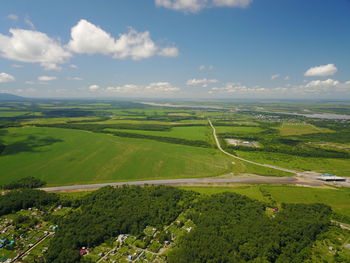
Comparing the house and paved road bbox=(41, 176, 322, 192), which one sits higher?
paved road bbox=(41, 176, 322, 192)

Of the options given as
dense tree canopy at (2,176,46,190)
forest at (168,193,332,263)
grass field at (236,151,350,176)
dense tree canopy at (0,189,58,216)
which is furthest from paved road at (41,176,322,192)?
forest at (168,193,332,263)

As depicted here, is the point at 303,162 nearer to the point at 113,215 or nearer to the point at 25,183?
the point at 113,215

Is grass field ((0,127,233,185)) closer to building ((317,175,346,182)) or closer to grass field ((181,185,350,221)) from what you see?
grass field ((181,185,350,221))

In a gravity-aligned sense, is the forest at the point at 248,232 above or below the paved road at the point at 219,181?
above

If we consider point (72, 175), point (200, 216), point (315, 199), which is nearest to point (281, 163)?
point (315, 199)

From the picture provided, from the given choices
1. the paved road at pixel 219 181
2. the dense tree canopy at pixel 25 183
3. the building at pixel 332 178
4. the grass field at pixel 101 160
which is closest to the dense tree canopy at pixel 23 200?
the dense tree canopy at pixel 25 183

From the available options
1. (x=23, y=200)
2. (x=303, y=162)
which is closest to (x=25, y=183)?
(x=23, y=200)

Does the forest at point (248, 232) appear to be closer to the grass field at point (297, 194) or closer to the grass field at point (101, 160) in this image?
the grass field at point (297, 194)
